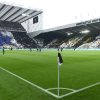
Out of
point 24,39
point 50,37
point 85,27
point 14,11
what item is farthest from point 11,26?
point 85,27

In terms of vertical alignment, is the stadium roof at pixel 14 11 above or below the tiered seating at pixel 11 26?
above

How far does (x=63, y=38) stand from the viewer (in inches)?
3105

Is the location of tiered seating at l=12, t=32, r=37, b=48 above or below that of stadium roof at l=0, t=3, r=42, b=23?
below

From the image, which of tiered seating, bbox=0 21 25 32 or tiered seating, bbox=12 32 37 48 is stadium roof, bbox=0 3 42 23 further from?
tiered seating, bbox=12 32 37 48

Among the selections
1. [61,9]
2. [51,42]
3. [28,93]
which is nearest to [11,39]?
[51,42]

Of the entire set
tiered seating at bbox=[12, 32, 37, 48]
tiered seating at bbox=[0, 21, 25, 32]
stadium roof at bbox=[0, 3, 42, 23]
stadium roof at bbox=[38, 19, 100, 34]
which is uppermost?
stadium roof at bbox=[0, 3, 42, 23]

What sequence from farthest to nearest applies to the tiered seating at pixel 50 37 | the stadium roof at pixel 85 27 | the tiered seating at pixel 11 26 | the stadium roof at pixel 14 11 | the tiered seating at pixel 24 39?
the tiered seating at pixel 11 26 → the tiered seating at pixel 24 39 → the tiered seating at pixel 50 37 → the stadium roof at pixel 14 11 → the stadium roof at pixel 85 27

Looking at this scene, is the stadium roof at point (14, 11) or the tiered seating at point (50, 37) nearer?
the stadium roof at point (14, 11)

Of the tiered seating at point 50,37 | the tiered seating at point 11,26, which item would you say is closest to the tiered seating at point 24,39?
the tiered seating at point 11,26

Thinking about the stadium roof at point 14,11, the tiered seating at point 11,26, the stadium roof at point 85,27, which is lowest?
the stadium roof at point 85,27

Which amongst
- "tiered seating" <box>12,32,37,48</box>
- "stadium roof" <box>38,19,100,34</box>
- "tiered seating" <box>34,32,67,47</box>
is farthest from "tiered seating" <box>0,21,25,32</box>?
"stadium roof" <box>38,19,100,34</box>

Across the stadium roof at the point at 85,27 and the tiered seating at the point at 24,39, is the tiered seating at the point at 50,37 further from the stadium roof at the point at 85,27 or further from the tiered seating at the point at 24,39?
the stadium roof at the point at 85,27

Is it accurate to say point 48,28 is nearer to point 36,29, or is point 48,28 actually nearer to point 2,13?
point 36,29

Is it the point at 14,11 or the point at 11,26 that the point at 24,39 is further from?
the point at 14,11
